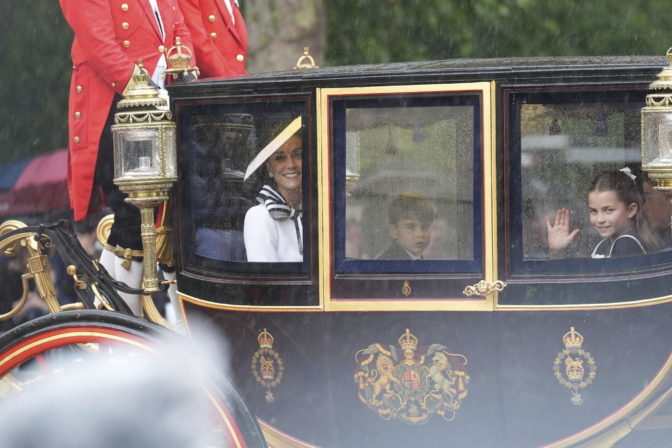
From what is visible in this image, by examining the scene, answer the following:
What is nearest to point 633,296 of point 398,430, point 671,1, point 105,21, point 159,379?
point 398,430

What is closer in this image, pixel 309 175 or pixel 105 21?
pixel 309 175

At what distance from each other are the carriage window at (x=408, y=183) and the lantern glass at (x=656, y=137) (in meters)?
0.50

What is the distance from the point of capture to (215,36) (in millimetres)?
5391

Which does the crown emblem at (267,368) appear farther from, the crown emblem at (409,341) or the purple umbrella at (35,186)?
the purple umbrella at (35,186)

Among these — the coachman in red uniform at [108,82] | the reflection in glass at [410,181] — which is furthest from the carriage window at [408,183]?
the coachman in red uniform at [108,82]

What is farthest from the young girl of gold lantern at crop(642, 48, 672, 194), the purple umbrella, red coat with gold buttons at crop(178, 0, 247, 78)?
the purple umbrella

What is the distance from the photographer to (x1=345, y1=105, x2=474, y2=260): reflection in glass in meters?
3.94

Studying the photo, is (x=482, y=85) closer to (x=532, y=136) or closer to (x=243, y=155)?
(x=532, y=136)

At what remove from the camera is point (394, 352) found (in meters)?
3.99

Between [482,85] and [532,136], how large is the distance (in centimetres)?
22

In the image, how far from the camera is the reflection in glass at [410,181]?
3939 millimetres

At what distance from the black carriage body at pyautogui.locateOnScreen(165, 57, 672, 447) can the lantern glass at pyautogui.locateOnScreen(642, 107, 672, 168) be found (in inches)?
5.3

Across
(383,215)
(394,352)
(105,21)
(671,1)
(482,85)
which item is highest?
(671,1)

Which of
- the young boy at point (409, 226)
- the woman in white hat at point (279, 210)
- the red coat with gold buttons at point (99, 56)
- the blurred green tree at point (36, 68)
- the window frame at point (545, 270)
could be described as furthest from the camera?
the blurred green tree at point (36, 68)
